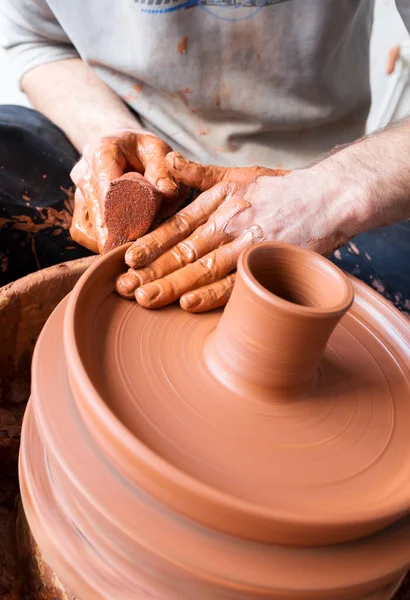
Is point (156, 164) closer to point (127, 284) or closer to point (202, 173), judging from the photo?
point (202, 173)

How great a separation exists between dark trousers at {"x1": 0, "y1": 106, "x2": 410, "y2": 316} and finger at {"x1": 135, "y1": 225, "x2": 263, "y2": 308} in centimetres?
72

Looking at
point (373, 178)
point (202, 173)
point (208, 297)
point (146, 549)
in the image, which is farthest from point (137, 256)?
point (373, 178)

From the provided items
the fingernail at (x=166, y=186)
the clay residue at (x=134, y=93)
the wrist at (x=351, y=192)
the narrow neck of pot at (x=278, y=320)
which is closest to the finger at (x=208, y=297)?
the narrow neck of pot at (x=278, y=320)

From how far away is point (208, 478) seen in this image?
706mm

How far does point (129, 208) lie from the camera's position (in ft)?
3.33

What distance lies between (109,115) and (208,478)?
1.34 m

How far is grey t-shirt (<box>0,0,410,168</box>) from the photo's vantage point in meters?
1.60

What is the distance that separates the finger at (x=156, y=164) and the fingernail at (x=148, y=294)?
0.80 feet

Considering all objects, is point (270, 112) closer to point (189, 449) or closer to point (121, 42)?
point (121, 42)

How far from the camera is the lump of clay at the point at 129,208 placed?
3.26 ft

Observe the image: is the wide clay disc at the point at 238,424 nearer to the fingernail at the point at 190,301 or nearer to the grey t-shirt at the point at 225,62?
the fingernail at the point at 190,301

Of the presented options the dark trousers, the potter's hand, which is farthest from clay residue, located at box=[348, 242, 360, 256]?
the potter's hand

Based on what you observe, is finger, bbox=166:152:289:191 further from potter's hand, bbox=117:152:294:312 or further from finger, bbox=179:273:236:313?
finger, bbox=179:273:236:313

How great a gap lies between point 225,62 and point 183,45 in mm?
151
